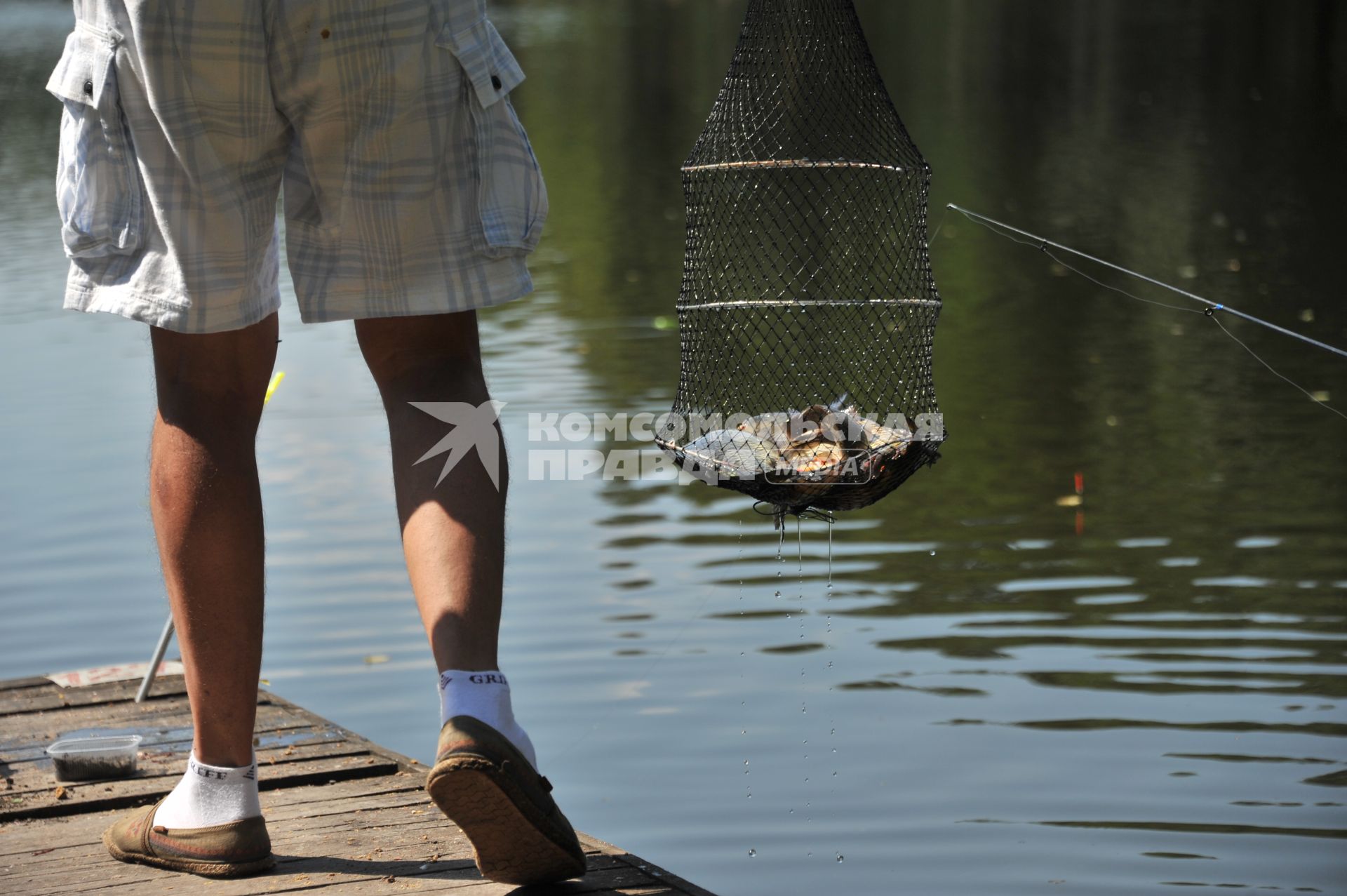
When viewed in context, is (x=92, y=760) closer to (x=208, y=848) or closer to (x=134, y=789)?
(x=134, y=789)

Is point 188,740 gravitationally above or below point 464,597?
below

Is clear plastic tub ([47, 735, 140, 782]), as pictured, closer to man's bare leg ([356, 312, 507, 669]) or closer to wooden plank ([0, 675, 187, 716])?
wooden plank ([0, 675, 187, 716])

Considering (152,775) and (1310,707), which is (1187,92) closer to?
(1310,707)

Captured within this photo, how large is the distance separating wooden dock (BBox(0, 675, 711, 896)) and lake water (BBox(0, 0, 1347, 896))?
0.75m

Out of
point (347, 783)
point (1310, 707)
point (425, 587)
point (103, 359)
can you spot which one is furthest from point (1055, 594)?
point (103, 359)

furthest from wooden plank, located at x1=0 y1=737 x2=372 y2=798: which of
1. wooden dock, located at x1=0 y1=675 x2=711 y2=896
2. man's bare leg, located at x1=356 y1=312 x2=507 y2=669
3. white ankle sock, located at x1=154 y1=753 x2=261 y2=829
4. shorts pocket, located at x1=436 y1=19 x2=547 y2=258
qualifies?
shorts pocket, located at x1=436 y1=19 x2=547 y2=258

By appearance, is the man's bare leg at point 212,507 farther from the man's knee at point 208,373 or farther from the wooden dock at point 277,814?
the wooden dock at point 277,814

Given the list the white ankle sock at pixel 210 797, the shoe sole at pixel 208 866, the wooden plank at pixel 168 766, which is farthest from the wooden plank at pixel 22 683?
the white ankle sock at pixel 210 797

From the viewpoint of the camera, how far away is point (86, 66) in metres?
2.56

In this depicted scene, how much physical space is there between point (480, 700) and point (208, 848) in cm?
61

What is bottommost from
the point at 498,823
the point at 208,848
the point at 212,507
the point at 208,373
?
the point at 208,848

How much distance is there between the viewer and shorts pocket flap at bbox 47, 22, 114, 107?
2.53m

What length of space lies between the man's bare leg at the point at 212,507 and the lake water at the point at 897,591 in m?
1.47

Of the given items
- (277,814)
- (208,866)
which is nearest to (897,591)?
(277,814)
